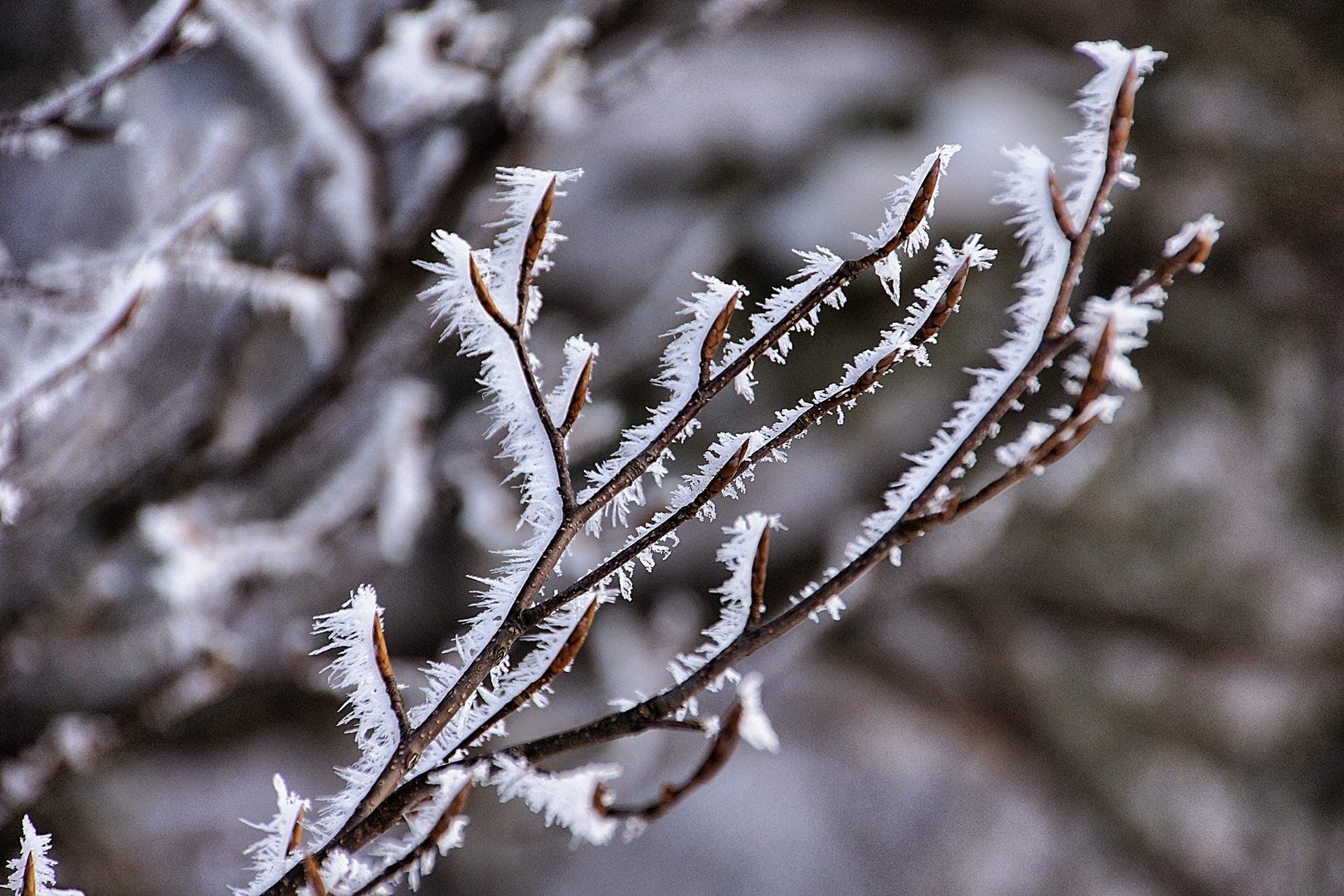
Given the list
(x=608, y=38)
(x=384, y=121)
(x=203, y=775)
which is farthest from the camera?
(x=203, y=775)

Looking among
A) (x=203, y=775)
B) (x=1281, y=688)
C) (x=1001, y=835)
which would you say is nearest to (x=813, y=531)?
(x=1001, y=835)

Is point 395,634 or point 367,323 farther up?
point 367,323

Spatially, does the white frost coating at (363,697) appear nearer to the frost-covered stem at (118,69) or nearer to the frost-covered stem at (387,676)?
the frost-covered stem at (387,676)

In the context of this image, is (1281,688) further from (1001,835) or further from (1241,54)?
(1241,54)

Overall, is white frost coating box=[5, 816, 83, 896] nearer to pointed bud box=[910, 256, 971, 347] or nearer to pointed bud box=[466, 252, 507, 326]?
pointed bud box=[466, 252, 507, 326]

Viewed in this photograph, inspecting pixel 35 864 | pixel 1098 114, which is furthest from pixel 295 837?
pixel 1098 114

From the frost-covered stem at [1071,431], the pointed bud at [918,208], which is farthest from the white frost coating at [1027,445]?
the pointed bud at [918,208]
